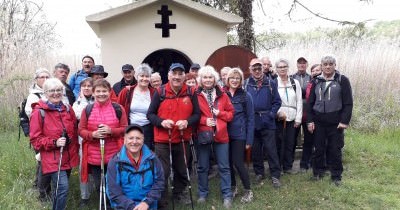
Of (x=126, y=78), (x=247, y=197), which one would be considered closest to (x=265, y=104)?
(x=247, y=197)

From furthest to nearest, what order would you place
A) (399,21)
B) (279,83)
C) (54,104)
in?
(399,21)
(279,83)
(54,104)

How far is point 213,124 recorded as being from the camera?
4906 mm

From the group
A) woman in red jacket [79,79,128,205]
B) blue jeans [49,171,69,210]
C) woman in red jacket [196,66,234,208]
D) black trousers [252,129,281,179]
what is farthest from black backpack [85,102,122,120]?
black trousers [252,129,281,179]

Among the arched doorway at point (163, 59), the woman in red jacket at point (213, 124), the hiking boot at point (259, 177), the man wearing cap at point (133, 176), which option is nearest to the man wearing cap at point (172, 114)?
the woman in red jacket at point (213, 124)

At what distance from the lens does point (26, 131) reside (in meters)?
4.92

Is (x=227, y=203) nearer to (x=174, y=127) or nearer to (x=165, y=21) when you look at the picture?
(x=174, y=127)

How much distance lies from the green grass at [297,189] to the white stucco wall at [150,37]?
6.27ft

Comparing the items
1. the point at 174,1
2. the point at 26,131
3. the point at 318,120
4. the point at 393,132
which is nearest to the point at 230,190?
the point at 318,120

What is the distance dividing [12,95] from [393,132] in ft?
29.3

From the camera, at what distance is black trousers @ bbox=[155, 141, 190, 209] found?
15.8ft

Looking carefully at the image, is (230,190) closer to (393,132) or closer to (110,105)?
(110,105)

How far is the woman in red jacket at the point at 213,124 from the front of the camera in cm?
492

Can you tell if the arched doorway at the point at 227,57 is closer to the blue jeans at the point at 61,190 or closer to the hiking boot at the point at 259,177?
the hiking boot at the point at 259,177

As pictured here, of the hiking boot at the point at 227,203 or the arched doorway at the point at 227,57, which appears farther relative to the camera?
the arched doorway at the point at 227,57
